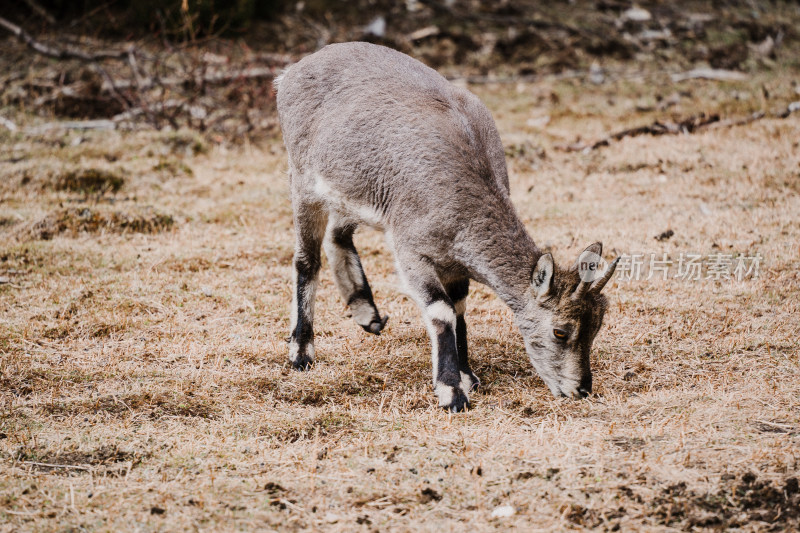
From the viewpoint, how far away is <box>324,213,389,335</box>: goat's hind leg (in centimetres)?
700

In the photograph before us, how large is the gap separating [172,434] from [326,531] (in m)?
1.58

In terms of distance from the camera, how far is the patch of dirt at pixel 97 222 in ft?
30.8

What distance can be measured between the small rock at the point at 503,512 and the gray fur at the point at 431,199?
1.38 metres

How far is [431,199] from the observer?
5812mm

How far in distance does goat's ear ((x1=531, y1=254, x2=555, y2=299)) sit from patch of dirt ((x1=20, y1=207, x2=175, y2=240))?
222 inches

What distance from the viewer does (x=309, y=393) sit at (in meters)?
5.88

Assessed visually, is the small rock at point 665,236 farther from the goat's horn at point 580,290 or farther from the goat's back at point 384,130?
the goat's horn at point 580,290

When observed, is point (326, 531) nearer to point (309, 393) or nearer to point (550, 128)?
point (309, 393)

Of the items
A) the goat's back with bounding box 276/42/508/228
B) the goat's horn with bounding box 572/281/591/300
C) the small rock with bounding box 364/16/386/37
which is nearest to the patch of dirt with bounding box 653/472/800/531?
the goat's horn with bounding box 572/281/591/300

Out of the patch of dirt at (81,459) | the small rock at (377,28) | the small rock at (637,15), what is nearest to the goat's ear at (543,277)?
the patch of dirt at (81,459)

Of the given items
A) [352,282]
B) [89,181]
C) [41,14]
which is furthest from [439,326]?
[41,14]

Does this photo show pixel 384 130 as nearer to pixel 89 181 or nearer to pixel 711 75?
pixel 89 181

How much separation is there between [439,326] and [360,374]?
89 centimetres
